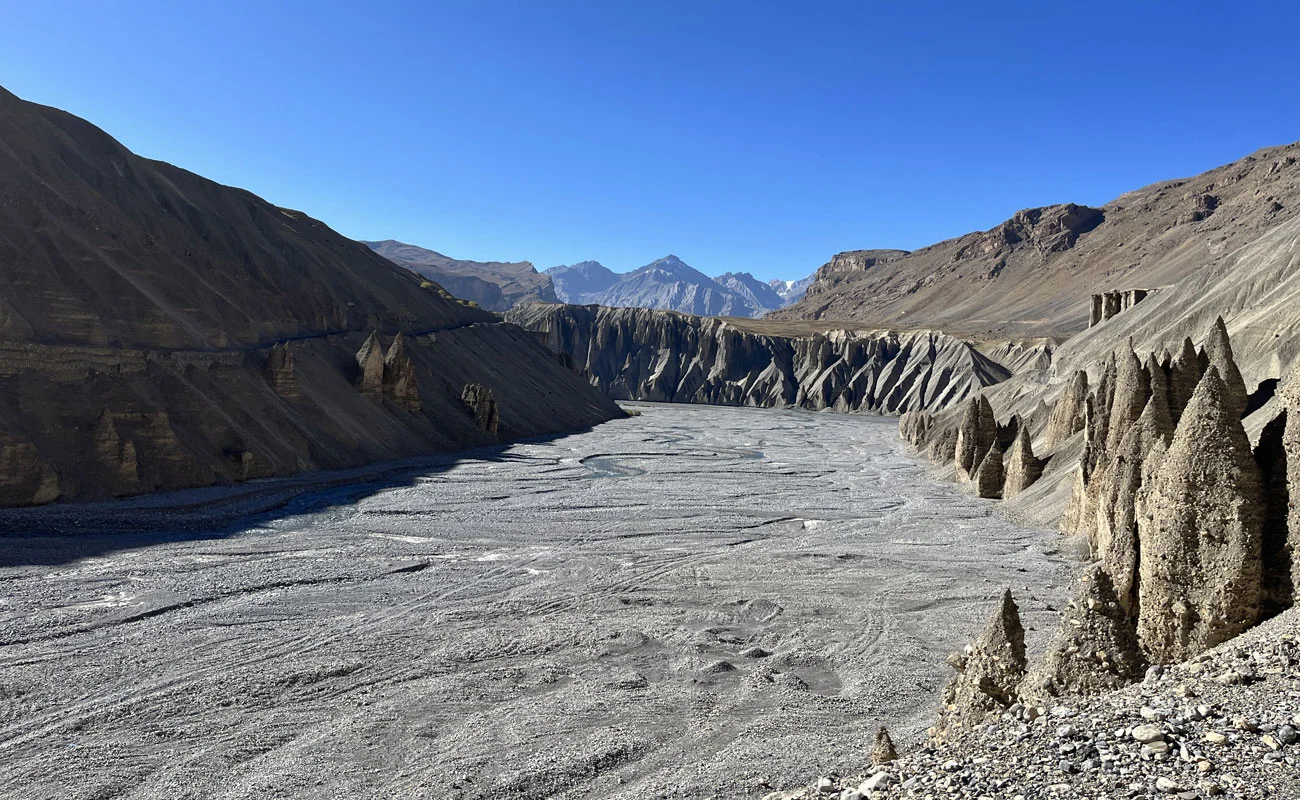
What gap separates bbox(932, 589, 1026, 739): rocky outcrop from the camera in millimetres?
10609

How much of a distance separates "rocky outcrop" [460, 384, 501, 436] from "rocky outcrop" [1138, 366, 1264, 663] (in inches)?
2058

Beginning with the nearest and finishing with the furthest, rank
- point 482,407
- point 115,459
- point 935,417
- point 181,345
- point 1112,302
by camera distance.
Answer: point 115,459, point 181,345, point 482,407, point 1112,302, point 935,417

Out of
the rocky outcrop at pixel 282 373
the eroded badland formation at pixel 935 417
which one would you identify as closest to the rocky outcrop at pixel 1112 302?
the eroded badland formation at pixel 935 417

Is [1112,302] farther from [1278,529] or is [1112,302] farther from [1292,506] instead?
[1292,506]

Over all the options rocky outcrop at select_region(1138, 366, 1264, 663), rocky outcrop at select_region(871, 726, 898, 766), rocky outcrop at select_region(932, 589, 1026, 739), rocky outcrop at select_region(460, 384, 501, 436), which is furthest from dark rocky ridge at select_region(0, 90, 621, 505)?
rocky outcrop at select_region(1138, 366, 1264, 663)

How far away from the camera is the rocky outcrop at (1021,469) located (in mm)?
34438

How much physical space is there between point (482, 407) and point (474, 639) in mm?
44285

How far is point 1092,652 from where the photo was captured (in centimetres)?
1006

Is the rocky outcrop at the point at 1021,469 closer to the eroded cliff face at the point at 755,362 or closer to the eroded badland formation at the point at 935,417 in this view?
the eroded badland formation at the point at 935,417

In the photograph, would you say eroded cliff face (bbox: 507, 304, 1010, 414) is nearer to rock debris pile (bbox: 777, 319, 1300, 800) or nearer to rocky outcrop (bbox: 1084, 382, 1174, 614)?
rocky outcrop (bbox: 1084, 382, 1174, 614)

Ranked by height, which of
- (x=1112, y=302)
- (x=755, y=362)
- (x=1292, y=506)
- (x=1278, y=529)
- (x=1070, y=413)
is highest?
(x=1112, y=302)

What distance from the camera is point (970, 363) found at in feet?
359

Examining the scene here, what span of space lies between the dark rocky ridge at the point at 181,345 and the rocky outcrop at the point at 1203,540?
33.6 metres

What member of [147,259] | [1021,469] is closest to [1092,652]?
[1021,469]
